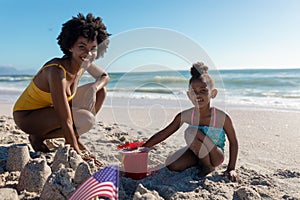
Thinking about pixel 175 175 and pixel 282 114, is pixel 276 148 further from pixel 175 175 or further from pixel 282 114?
pixel 282 114

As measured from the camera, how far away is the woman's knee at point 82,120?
287 centimetres

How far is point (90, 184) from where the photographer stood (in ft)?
5.11

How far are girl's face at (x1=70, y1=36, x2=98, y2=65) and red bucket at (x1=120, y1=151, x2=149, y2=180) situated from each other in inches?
37.0

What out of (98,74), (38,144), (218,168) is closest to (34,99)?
(38,144)

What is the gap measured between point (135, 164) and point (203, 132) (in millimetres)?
584

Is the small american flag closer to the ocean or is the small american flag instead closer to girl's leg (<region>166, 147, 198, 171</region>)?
girl's leg (<region>166, 147, 198, 171</region>)

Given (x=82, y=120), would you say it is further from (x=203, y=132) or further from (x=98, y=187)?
(x=98, y=187)

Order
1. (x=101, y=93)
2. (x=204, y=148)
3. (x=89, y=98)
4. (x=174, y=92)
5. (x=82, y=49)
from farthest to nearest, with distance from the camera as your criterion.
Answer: (x=174, y=92) < (x=101, y=93) < (x=89, y=98) < (x=82, y=49) < (x=204, y=148)

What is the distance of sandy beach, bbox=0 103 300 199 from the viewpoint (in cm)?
203

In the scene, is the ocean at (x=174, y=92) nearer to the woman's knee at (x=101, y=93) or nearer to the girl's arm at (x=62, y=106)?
the woman's knee at (x=101, y=93)

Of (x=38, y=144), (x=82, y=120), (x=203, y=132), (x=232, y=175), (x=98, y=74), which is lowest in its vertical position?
(x=38, y=144)

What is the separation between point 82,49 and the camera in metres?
2.65

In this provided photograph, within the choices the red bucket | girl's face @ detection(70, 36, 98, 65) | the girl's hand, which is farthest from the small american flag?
girl's face @ detection(70, 36, 98, 65)

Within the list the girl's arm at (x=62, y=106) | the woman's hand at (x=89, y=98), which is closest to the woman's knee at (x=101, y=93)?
the woman's hand at (x=89, y=98)
